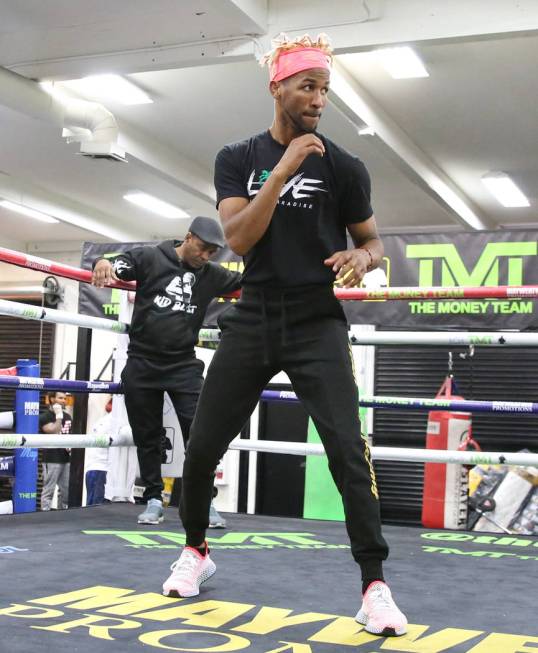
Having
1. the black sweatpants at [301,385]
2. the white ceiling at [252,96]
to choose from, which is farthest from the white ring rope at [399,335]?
the white ceiling at [252,96]

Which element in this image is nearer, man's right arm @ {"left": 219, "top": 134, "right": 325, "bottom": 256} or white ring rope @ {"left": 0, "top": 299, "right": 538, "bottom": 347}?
man's right arm @ {"left": 219, "top": 134, "right": 325, "bottom": 256}

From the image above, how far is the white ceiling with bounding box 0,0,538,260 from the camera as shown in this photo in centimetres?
579

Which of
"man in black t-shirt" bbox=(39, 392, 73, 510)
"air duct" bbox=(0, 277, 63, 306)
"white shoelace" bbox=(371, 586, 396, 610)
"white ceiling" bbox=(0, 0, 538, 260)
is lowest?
"man in black t-shirt" bbox=(39, 392, 73, 510)

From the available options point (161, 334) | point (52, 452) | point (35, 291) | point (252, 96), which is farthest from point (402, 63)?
point (35, 291)

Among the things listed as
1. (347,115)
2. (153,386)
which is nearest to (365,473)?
(153,386)

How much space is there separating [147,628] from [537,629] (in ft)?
2.34

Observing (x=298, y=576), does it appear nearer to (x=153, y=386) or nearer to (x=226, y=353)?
(x=226, y=353)

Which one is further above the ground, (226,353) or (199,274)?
(199,274)

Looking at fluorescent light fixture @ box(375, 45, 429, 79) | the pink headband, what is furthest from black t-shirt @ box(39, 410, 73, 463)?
the pink headband

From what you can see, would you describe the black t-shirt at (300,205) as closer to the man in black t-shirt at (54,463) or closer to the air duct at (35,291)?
the man in black t-shirt at (54,463)

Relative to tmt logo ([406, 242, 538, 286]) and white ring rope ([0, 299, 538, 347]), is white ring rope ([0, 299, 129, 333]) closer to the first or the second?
white ring rope ([0, 299, 538, 347])

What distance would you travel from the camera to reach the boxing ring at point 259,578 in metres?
1.49

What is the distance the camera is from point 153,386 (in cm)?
317

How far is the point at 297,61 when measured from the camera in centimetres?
177
